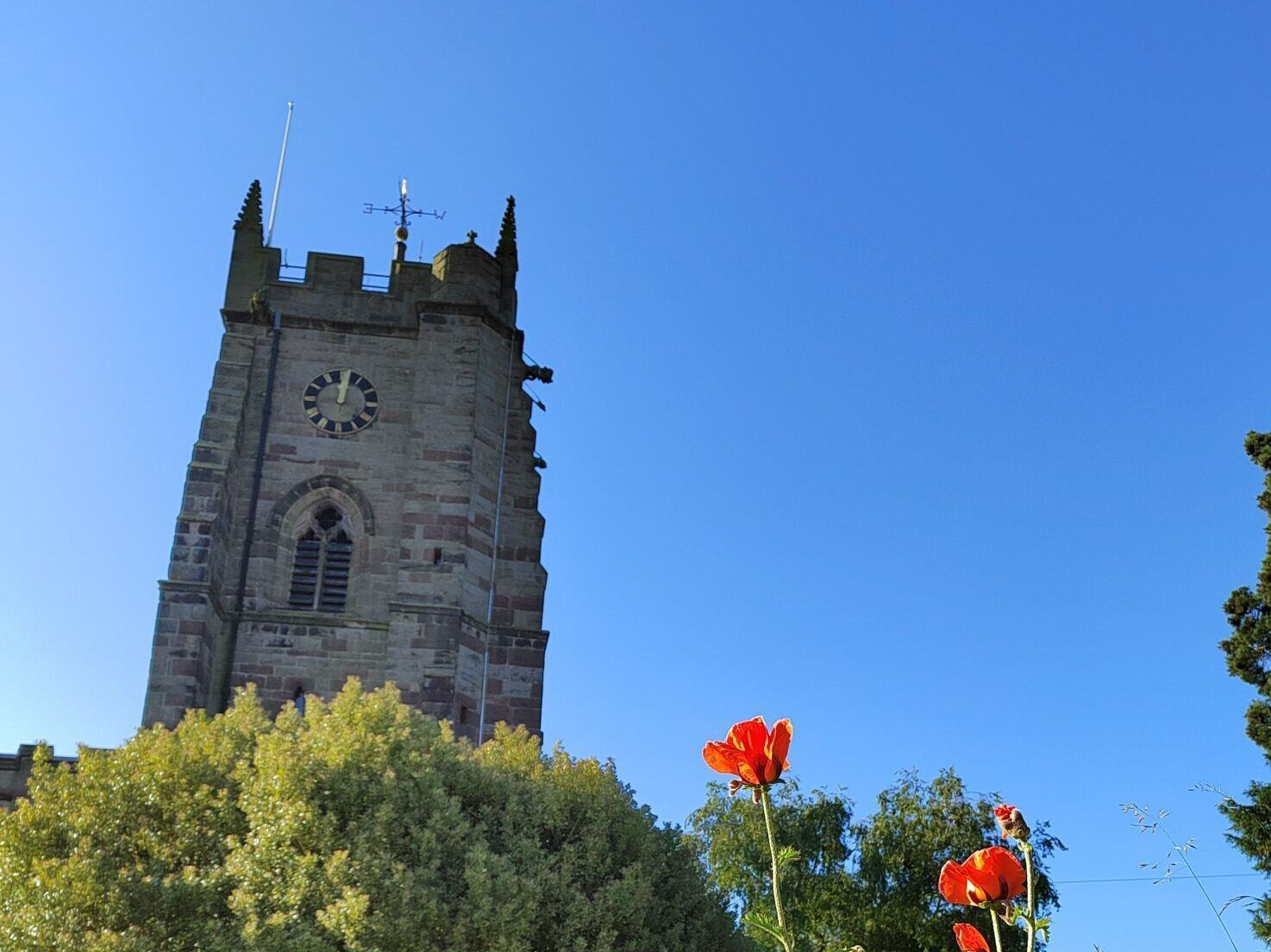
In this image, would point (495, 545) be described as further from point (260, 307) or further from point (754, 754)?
point (754, 754)

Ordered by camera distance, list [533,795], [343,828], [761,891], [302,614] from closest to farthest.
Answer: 1. [343,828]
2. [533,795]
3. [302,614]
4. [761,891]

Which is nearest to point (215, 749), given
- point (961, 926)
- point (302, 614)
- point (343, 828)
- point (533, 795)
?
point (343, 828)

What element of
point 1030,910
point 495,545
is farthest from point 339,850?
point 495,545

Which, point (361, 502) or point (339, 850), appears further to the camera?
point (361, 502)

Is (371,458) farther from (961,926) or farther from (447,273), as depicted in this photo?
(961,926)

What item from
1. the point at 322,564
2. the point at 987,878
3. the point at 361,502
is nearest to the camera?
the point at 987,878

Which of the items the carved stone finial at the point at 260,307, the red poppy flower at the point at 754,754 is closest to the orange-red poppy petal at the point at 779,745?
the red poppy flower at the point at 754,754

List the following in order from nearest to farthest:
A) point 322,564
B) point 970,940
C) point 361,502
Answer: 1. point 970,940
2. point 322,564
3. point 361,502

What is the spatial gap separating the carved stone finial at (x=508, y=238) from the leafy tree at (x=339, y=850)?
15857 millimetres

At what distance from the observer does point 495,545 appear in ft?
85.5

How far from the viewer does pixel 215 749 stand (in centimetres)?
1541

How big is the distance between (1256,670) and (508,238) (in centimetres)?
1808

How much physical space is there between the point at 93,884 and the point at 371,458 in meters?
14.1

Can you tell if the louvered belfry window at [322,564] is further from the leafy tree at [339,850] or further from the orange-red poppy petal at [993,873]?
the orange-red poppy petal at [993,873]
